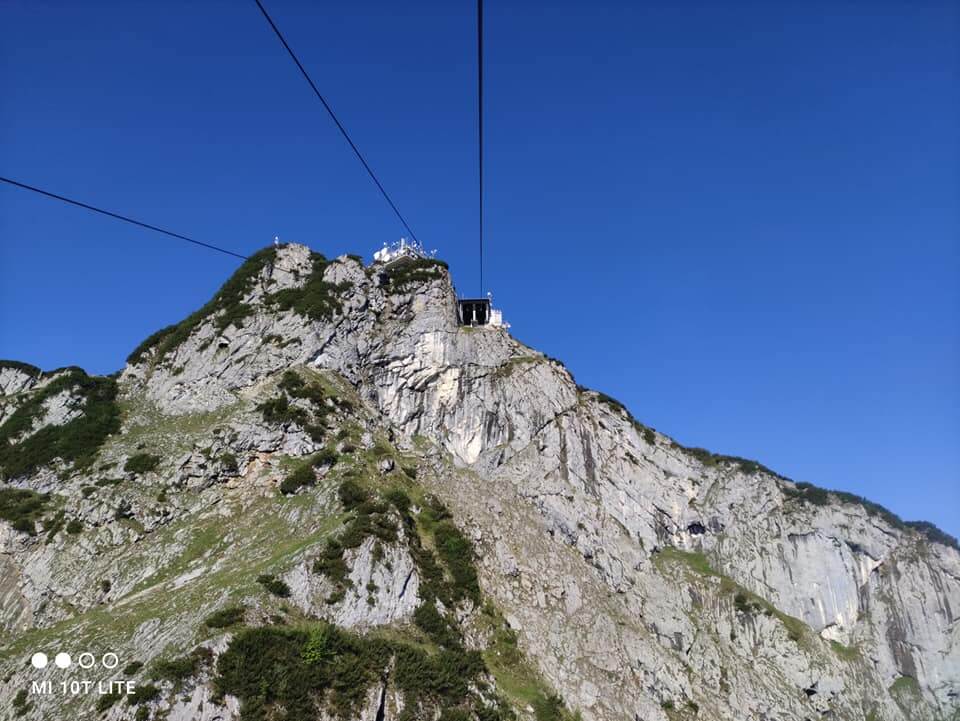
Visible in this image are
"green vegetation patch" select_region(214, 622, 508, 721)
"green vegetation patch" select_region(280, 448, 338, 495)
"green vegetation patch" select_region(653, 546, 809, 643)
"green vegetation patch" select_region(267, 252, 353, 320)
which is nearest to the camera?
"green vegetation patch" select_region(214, 622, 508, 721)

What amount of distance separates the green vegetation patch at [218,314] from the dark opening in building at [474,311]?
2511cm

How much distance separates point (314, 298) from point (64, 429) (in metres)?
28.0

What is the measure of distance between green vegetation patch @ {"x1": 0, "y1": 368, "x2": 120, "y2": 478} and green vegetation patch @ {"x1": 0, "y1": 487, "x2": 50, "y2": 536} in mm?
2982

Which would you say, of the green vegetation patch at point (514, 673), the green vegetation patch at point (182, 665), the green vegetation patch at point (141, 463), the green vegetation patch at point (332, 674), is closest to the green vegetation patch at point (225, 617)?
the green vegetation patch at point (332, 674)

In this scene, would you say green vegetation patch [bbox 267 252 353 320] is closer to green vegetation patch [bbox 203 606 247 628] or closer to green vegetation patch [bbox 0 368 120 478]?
green vegetation patch [bbox 0 368 120 478]

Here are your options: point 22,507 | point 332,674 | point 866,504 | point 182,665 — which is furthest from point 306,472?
point 866,504

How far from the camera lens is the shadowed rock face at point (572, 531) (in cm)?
5688

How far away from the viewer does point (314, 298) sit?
7769cm

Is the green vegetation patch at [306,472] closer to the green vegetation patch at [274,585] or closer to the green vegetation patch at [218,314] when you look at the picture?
the green vegetation patch at [274,585]

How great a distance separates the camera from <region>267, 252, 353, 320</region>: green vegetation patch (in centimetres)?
7606

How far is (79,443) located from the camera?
63031 mm

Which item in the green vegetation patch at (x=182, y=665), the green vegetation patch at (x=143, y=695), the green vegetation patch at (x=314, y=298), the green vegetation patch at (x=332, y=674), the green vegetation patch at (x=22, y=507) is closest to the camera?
the green vegetation patch at (x=143, y=695)

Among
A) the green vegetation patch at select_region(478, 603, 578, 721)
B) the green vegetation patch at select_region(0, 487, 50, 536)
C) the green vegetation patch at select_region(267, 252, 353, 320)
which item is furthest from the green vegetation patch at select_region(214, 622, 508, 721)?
the green vegetation patch at select_region(267, 252, 353, 320)

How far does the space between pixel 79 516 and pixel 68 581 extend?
6151 millimetres
